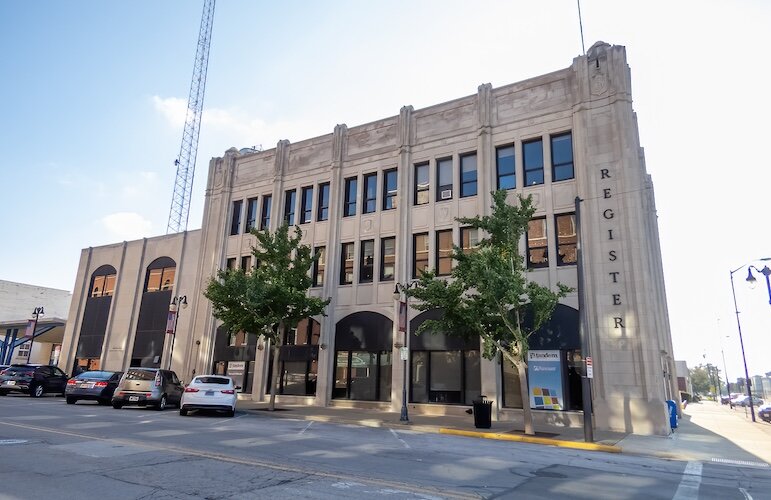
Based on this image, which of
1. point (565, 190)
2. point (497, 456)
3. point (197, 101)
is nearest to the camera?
point (497, 456)

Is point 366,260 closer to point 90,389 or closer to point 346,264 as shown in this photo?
point 346,264

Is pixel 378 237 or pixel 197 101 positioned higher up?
pixel 197 101

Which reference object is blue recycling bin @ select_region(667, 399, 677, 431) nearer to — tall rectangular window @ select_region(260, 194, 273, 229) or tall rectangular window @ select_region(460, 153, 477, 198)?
tall rectangular window @ select_region(460, 153, 477, 198)

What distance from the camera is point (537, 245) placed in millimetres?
21516

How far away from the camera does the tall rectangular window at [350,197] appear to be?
27.7 metres

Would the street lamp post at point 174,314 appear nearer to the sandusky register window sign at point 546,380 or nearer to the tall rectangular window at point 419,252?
the tall rectangular window at point 419,252

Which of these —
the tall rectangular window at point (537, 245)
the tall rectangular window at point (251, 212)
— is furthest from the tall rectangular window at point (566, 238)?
the tall rectangular window at point (251, 212)

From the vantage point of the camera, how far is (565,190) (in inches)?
837

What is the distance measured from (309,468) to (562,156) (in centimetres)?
1829

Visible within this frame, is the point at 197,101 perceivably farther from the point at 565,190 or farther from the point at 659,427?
the point at 659,427

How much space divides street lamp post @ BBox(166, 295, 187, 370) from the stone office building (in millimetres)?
Result: 553

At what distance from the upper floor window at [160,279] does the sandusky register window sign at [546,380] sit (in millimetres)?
→ 24877

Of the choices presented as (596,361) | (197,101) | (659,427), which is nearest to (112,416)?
(596,361)

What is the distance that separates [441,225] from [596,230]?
23.5ft
